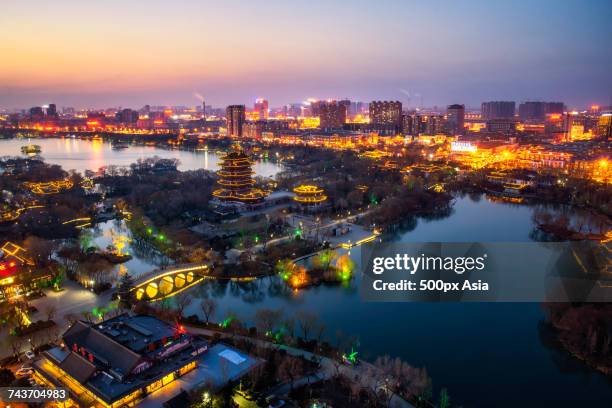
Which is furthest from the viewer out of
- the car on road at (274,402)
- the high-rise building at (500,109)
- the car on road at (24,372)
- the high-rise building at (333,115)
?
the high-rise building at (500,109)

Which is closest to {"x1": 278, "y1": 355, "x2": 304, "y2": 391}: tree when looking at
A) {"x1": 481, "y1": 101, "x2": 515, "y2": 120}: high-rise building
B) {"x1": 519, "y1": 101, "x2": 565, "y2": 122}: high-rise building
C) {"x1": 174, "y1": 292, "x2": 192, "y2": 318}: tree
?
{"x1": 174, "y1": 292, "x2": 192, "y2": 318}: tree

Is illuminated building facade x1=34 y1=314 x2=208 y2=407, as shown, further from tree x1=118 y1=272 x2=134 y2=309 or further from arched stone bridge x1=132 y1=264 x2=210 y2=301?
arched stone bridge x1=132 y1=264 x2=210 y2=301

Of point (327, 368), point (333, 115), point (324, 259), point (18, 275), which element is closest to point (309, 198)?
point (324, 259)

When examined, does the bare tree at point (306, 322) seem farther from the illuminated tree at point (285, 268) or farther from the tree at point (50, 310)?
the tree at point (50, 310)

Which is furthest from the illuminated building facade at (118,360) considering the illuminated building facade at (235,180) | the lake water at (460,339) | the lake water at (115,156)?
the lake water at (115,156)

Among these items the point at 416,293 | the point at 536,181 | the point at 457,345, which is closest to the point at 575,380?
the point at 457,345

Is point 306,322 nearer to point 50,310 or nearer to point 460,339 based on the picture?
point 460,339
